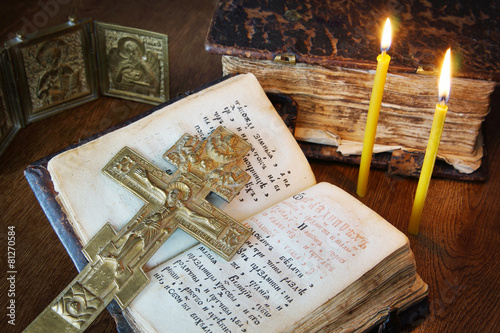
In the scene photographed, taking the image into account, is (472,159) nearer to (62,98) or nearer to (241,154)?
(241,154)

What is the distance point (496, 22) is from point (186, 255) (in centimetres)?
91

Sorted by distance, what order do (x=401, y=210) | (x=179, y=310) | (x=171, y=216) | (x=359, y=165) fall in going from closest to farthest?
(x=179, y=310) < (x=171, y=216) < (x=401, y=210) < (x=359, y=165)

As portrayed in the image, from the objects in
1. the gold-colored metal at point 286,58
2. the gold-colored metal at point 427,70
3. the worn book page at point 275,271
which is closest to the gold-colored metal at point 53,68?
the gold-colored metal at point 286,58

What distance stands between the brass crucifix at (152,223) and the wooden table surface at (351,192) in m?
0.14

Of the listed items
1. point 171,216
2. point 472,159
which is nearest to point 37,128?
point 171,216

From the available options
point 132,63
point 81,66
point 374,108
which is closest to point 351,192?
point 374,108

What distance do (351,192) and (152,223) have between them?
502 millimetres

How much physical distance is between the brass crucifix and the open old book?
0.07ft

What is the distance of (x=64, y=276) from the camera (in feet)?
3.61

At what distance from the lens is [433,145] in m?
1.08

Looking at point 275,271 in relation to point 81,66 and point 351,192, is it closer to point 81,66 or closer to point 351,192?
point 351,192

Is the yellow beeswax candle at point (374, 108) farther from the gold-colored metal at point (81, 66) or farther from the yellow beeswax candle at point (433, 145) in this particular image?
the gold-colored metal at point (81, 66)

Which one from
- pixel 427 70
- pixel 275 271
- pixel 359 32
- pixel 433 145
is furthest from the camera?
pixel 359 32

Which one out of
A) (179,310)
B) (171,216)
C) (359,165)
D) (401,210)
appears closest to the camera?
(179,310)
